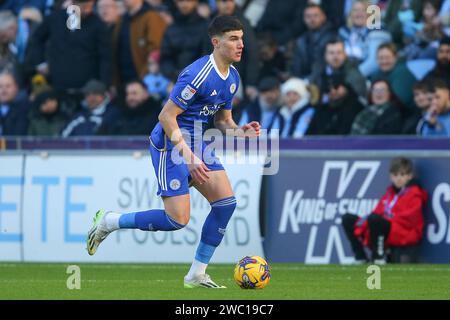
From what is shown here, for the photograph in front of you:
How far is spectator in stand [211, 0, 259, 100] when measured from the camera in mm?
18656

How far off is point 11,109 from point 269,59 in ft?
14.4

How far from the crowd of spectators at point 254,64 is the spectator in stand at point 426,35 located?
19mm

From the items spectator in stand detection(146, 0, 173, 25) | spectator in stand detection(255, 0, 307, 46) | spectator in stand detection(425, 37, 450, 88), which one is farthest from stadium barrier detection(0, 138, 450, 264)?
spectator in stand detection(146, 0, 173, 25)

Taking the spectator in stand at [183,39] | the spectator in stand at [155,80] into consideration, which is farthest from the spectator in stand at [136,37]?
the spectator in stand at [183,39]

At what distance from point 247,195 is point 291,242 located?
82cm

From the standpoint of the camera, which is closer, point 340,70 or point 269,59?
point 340,70

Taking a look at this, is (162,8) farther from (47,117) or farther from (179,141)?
(179,141)

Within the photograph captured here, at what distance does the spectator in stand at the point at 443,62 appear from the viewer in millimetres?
17125

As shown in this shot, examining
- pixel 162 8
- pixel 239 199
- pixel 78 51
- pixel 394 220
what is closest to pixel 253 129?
pixel 394 220

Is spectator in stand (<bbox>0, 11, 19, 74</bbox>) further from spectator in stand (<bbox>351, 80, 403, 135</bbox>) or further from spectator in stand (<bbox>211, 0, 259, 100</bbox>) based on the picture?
spectator in stand (<bbox>351, 80, 403, 135</bbox>)

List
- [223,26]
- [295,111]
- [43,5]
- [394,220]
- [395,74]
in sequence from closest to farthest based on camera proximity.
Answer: [223,26], [394,220], [395,74], [295,111], [43,5]

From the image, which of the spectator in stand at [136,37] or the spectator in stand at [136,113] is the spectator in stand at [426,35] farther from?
the spectator in stand at [136,37]

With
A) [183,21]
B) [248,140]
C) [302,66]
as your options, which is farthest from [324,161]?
[183,21]

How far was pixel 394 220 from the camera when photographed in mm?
15461
